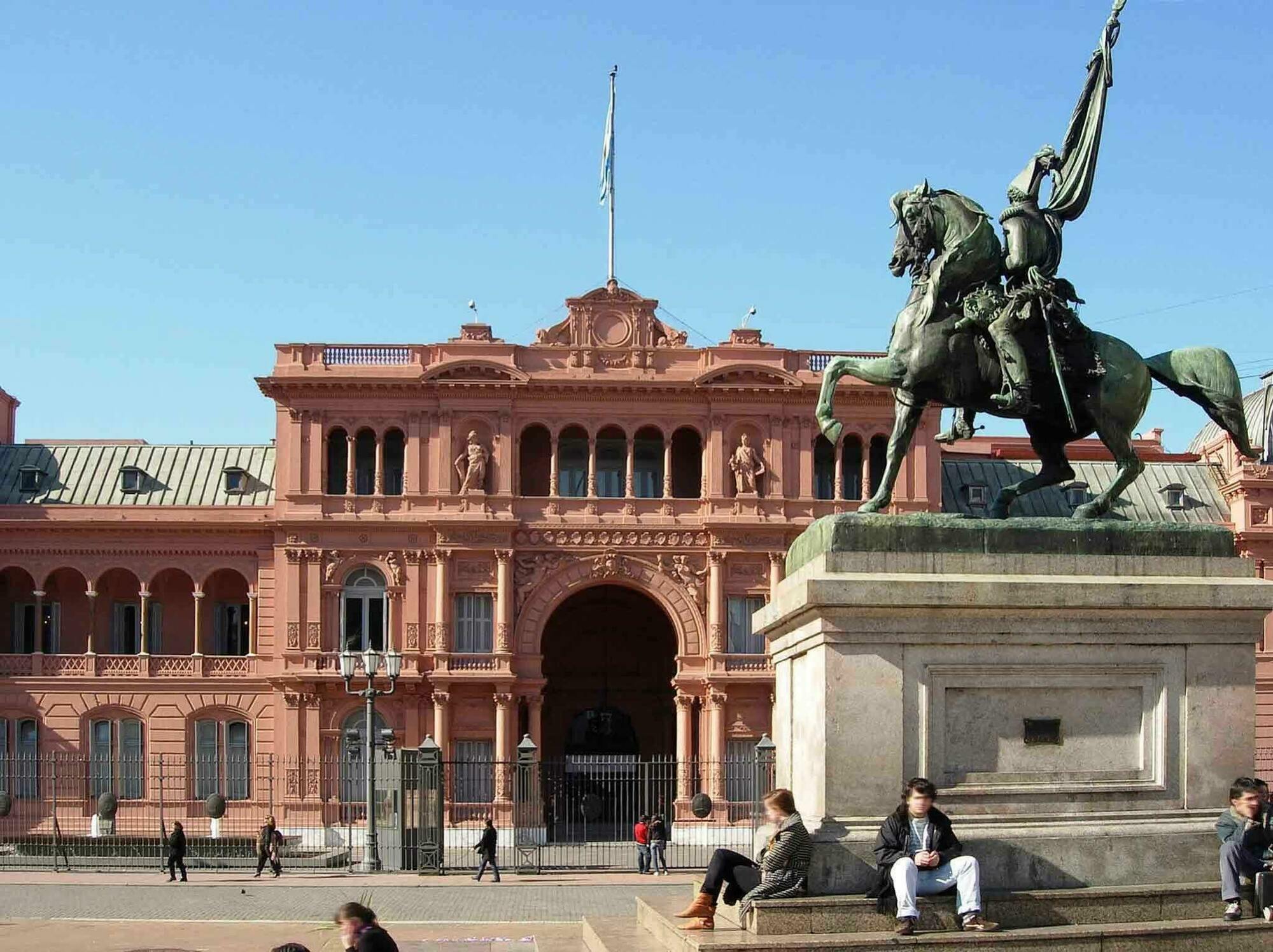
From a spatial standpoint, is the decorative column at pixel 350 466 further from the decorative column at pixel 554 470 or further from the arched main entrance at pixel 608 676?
the arched main entrance at pixel 608 676

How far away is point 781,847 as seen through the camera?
44.0 feet

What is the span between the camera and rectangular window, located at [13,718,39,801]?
5659 centimetres

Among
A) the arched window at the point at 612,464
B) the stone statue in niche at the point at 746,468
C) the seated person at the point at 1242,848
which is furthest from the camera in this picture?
the arched window at the point at 612,464

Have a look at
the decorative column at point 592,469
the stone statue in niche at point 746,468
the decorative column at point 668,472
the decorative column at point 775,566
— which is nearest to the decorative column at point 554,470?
the decorative column at point 592,469

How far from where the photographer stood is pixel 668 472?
56312 millimetres

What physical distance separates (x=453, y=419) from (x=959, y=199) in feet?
136

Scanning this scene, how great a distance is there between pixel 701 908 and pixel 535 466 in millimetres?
43923

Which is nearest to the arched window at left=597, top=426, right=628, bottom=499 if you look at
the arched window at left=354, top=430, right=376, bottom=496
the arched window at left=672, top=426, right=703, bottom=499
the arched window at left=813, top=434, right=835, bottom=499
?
the arched window at left=672, top=426, right=703, bottom=499

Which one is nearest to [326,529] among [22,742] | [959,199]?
[22,742]

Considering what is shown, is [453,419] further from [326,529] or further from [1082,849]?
[1082,849]

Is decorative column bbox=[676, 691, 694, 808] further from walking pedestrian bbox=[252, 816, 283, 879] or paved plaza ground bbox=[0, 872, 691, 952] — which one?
walking pedestrian bbox=[252, 816, 283, 879]

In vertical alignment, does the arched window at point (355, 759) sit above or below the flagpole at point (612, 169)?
below

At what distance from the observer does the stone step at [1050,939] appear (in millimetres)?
13078

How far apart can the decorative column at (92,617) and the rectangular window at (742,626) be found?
19.9 meters
